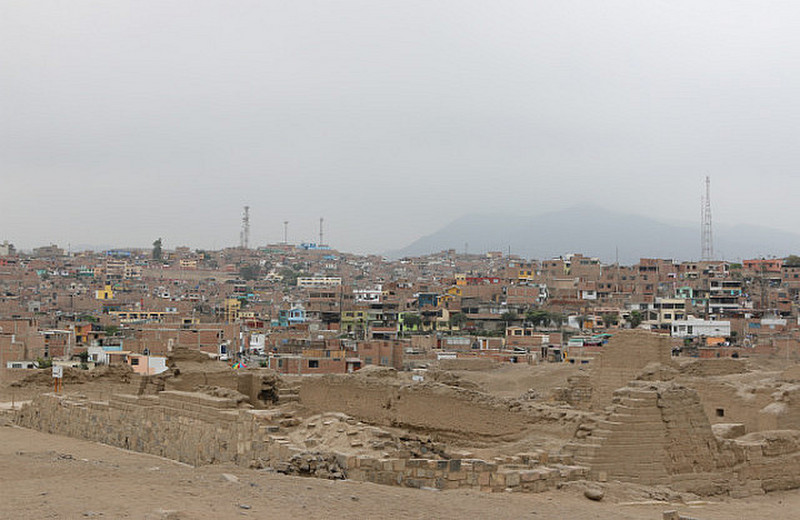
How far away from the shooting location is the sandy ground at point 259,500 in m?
9.54

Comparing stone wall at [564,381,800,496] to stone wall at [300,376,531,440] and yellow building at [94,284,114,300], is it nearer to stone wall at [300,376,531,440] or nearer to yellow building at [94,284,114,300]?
stone wall at [300,376,531,440]

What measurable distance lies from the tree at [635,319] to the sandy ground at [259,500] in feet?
154

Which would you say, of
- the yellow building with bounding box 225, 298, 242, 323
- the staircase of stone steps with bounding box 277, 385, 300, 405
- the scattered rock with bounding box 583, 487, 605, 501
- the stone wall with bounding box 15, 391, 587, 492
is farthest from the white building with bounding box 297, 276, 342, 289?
the scattered rock with bounding box 583, 487, 605, 501

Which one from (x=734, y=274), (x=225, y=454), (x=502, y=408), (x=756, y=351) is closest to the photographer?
(x=225, y=454)

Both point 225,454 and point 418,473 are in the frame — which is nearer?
point 418,473

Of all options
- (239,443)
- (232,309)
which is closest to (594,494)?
(239,443)

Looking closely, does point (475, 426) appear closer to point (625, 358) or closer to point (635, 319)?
point (625, 358)

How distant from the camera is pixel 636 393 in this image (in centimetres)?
1383

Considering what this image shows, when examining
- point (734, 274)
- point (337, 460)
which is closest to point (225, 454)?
point (337, 460)

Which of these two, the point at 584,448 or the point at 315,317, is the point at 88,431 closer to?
the point at 584,448

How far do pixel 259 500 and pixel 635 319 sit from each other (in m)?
52.8

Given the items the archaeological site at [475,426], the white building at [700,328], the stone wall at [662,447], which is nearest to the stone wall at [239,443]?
the archaeological site at [475,426]

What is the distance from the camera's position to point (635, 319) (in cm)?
6056

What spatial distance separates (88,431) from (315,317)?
50.4m
